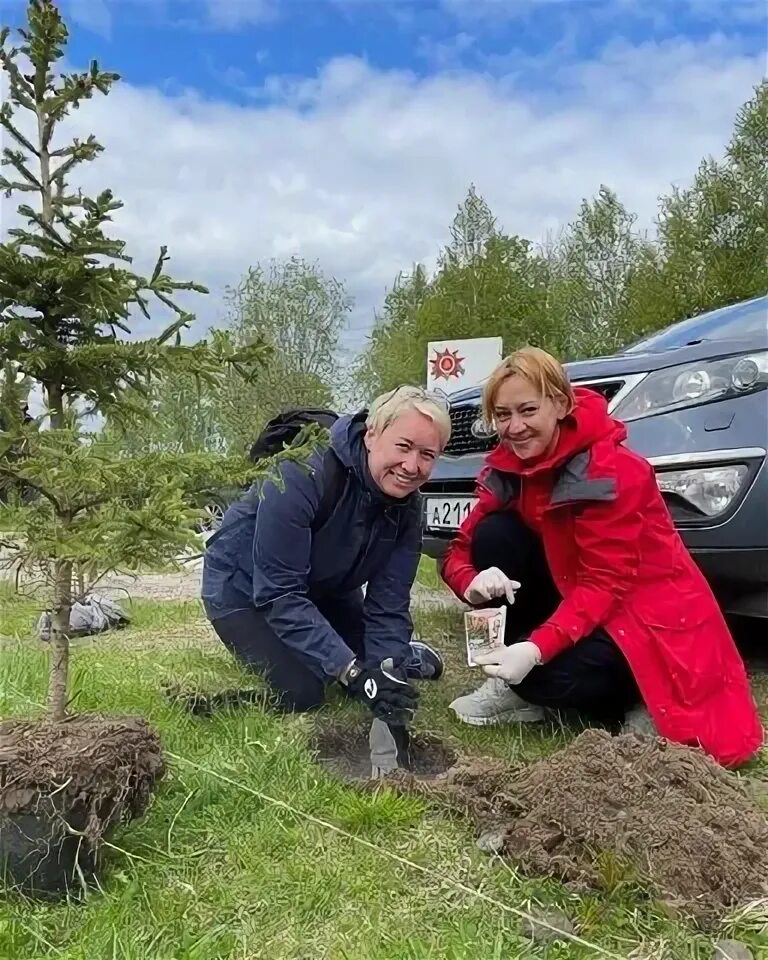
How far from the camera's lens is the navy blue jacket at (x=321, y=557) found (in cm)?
247

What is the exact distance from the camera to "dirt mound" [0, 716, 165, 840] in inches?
60.5

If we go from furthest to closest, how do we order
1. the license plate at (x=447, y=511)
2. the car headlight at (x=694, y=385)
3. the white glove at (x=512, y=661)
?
the license plate at (x=447, y=511), the car headlight at (x=694, y=385), the white glove at (x=512, y=661)

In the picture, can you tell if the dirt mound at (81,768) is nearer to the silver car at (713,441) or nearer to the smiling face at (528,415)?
the smiling face at (528,415)

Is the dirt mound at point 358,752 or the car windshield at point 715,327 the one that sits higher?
the car windshield at point 715,327

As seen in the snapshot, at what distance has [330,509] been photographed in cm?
260

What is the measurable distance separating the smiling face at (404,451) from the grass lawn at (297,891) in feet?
2.43

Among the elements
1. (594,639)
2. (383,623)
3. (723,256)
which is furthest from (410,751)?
(723,256)

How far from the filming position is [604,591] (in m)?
2.33

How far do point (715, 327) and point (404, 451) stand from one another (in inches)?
77.2

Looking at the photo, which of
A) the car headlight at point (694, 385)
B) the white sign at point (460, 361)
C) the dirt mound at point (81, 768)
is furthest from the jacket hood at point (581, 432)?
the white sign at point (460, 361)

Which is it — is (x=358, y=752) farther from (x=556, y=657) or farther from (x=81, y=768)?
(x=81, y=768)

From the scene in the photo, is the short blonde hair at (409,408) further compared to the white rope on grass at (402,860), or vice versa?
the short blonde hair at (409,408)

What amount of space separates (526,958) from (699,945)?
11.4 inches

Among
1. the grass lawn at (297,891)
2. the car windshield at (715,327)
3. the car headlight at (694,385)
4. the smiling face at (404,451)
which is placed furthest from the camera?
the car windshield at (715,327)
